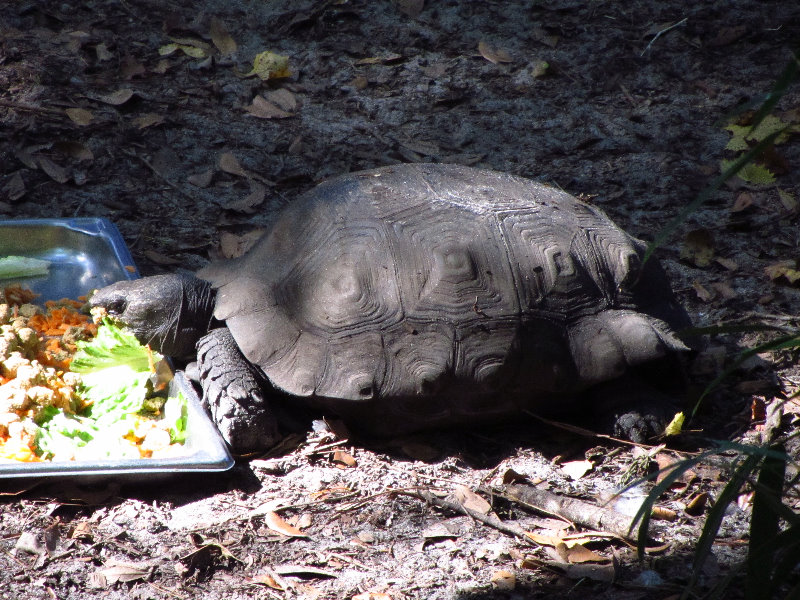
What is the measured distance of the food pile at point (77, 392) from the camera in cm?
288

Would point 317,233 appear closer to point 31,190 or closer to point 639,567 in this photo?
point 639,567

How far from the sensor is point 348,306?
3018 mm

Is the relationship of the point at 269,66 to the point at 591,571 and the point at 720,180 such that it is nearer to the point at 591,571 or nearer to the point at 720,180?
the point at 591,571

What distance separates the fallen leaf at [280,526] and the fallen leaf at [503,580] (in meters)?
0.61


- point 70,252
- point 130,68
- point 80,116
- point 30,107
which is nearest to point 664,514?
point 70,252

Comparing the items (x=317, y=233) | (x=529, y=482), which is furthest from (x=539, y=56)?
(x=529, y=482)

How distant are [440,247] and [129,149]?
103 inches

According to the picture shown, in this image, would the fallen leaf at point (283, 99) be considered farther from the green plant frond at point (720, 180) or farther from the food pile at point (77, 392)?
the green plant frond at point (720, 180)

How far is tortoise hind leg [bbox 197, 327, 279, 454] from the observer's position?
300cm

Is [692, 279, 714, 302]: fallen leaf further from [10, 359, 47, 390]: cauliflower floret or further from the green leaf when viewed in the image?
[10, 359, 47, 390]: cauliflower floret

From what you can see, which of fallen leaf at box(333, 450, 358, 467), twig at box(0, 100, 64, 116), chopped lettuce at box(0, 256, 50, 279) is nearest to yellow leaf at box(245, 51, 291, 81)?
Answer: twig at box(0, 100, 64, 116)

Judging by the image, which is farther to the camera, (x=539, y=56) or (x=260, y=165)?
(x=539, y=56)

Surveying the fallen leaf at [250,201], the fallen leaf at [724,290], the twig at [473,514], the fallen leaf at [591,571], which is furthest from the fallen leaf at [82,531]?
the fallen leaf at [724,290]

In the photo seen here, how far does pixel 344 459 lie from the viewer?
119 inches
